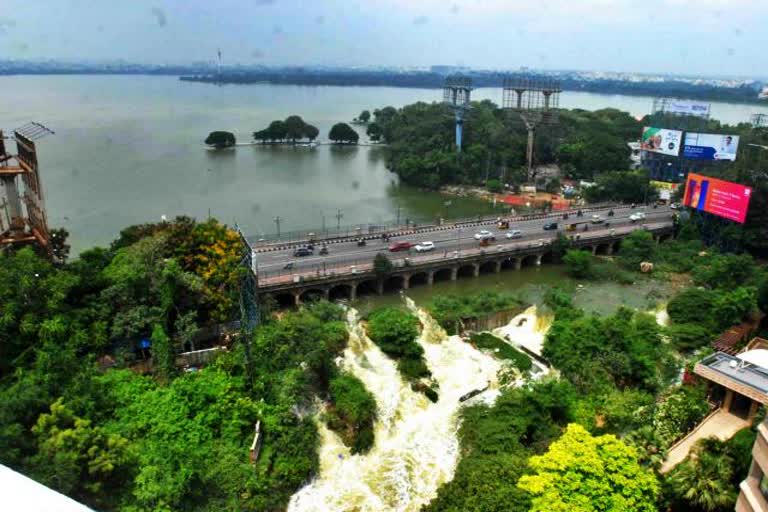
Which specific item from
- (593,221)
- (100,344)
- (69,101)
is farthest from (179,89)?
(100,344)

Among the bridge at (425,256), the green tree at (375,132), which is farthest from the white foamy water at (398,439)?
the green tree at (375,132)

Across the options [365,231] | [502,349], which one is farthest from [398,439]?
[365,231]

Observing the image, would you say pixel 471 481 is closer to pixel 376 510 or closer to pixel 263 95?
pixel 376 510

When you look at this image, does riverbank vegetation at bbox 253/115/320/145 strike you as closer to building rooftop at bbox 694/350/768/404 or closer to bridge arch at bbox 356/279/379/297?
bridge arch at bbox 356/279/379/297

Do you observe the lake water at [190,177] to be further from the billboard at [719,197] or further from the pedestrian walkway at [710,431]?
the pedestrian walkway at [710,431]

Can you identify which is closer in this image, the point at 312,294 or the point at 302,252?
the point at 312,294

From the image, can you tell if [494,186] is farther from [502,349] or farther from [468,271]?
[502,349]

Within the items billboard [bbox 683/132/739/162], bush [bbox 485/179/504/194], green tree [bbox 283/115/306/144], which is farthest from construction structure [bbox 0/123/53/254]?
green tree [bbox 283/115/306/144]
